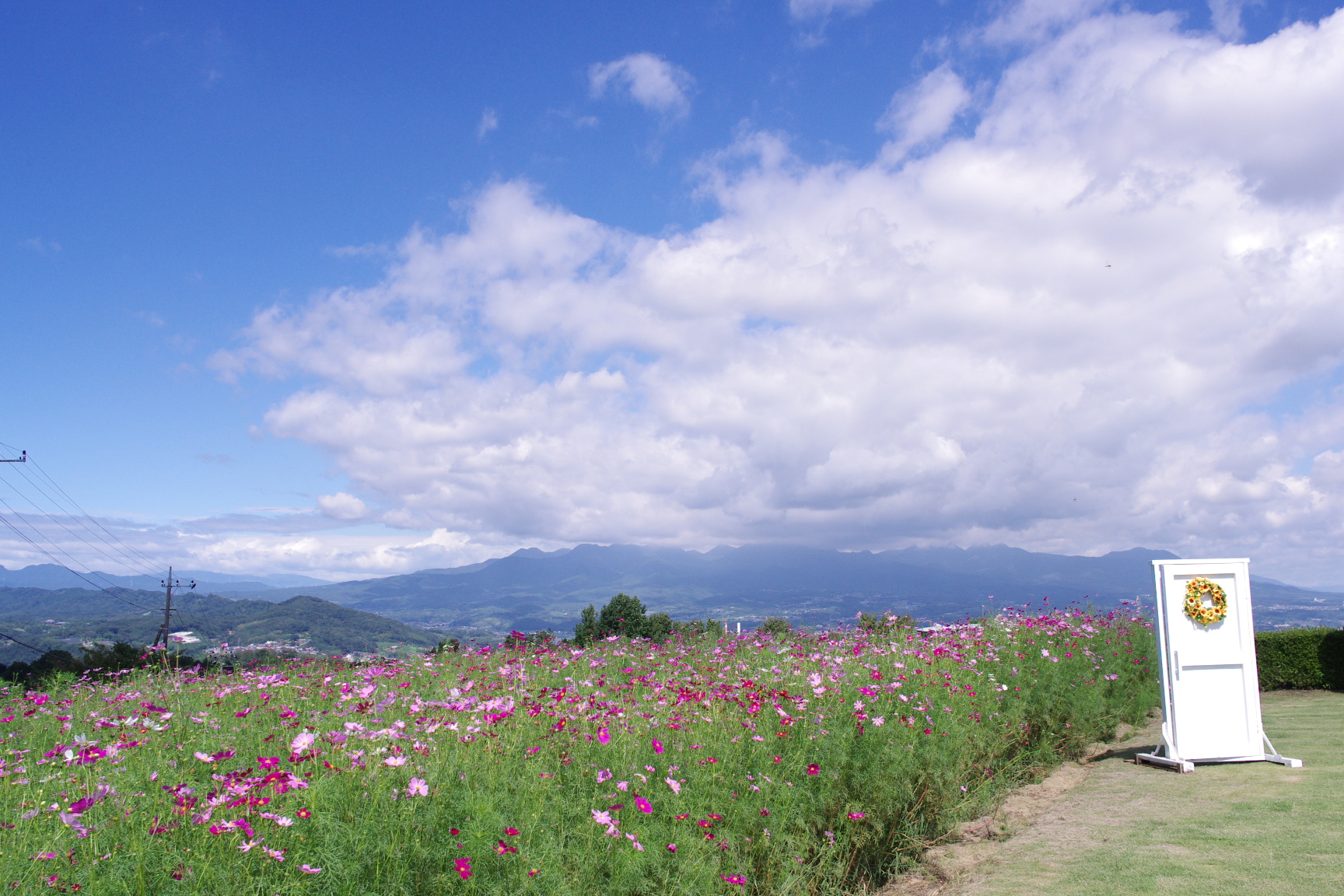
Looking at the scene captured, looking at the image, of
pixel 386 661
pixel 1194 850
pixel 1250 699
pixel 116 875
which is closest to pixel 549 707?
pixel 116 875

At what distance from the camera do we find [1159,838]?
5508mm

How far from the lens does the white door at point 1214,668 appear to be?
7930 mm

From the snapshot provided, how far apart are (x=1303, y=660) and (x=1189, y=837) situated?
1240 cm

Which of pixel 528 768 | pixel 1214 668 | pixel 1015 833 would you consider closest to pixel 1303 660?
pixel 1214 668

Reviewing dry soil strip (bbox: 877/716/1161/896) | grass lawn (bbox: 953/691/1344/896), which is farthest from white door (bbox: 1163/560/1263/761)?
dry soil strip (bbox: 877/716/1161/896)

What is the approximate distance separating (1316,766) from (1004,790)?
3.23 metres

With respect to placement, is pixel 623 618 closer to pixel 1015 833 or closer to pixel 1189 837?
pixel 1015 833

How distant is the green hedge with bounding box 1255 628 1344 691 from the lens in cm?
1429

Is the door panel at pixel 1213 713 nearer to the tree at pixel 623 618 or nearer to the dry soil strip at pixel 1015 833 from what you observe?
the dry soil strip at pixel 1015 833

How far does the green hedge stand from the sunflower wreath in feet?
30.0

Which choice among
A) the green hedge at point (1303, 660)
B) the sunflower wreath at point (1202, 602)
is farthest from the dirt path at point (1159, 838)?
the green hedge at point (1303, 660)

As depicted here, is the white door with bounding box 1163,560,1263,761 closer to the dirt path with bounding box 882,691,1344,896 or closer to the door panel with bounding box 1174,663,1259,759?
the door panel with bounding box 1174,663,1259,759

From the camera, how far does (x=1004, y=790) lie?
24.0 ft

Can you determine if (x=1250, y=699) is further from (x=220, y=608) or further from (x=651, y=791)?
(x=220, y=608)
